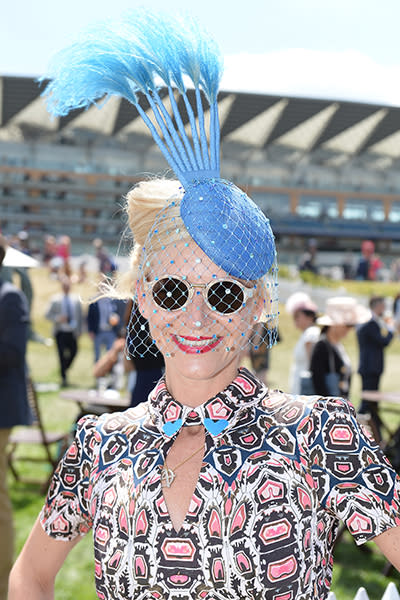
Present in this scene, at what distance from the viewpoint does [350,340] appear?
55.8ft

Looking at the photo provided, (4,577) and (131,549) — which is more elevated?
(131,549)

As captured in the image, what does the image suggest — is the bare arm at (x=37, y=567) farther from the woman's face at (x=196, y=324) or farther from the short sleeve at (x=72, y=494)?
the woman's face at (x=196, y=324)

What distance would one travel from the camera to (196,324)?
1351 mm

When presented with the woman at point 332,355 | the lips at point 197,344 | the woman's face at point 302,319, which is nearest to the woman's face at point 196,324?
the lips at point 197,344

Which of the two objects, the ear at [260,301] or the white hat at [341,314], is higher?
the ear at [260,301]

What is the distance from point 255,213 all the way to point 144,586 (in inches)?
31.4

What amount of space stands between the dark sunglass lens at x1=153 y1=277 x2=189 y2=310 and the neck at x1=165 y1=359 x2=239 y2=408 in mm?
157

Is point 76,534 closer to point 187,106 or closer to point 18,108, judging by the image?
point 187,106

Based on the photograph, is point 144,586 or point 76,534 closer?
point 144,586

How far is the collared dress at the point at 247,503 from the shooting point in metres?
1.25

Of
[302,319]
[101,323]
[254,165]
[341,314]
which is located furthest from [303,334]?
[254,165]

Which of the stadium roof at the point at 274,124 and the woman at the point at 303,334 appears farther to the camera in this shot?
the stadium roof at the point at 274,124

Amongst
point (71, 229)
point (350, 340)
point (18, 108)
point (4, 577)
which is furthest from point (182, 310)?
point (18, 108)

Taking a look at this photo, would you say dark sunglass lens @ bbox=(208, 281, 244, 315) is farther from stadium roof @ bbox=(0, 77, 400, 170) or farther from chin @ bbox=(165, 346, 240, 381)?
stadium roof @ bbox=(0, 77, 400, 170)
